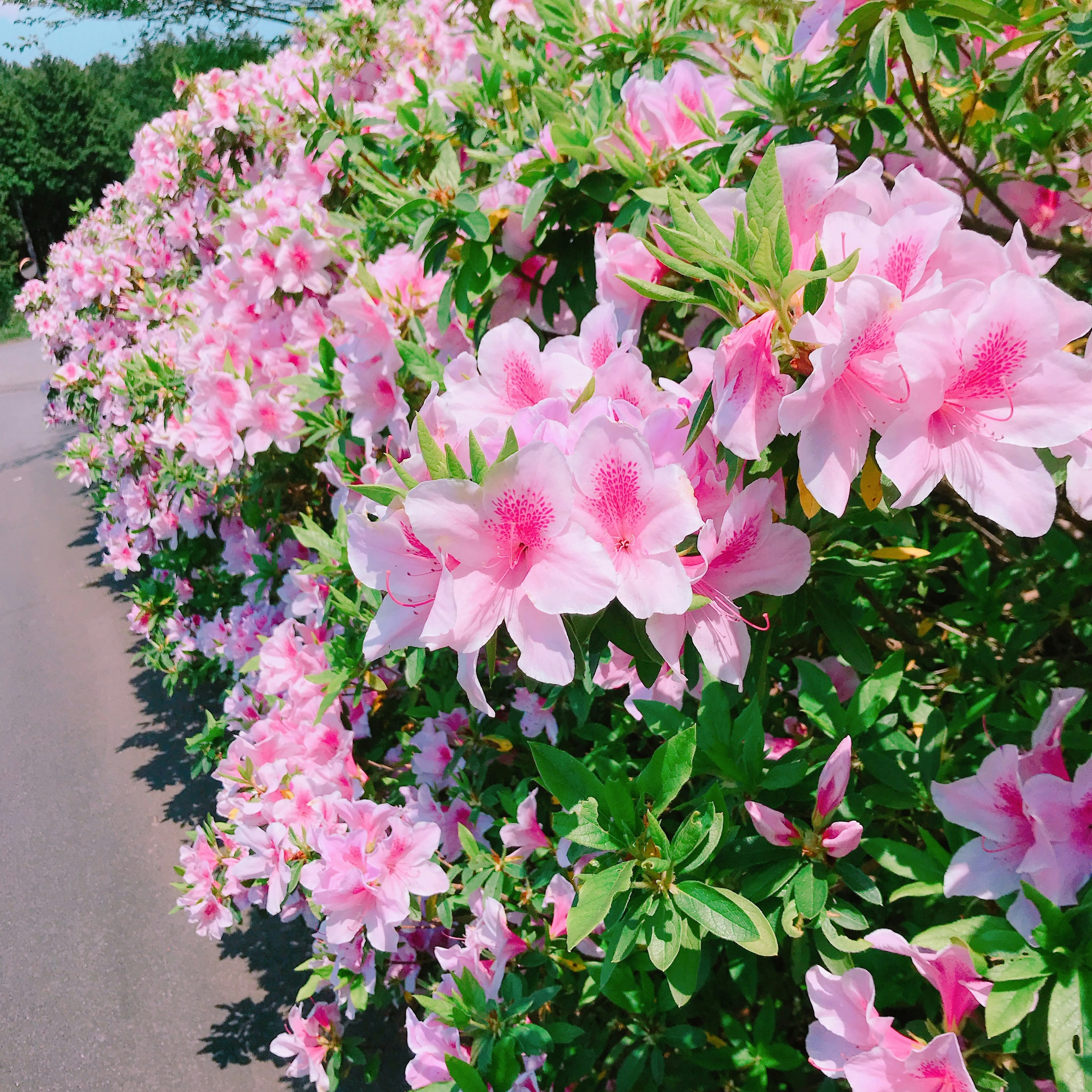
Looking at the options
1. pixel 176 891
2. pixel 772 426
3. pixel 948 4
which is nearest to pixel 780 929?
pixel 772 426

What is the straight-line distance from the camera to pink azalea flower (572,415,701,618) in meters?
0.72

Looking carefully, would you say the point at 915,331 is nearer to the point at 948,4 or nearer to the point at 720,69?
the point at 948,4

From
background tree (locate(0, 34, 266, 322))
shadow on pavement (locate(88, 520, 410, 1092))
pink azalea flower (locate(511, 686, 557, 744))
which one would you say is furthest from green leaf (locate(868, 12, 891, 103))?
background tree (locate(0, 34, 266, 322))

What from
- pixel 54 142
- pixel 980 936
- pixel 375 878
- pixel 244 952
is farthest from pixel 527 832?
pixel 54 142

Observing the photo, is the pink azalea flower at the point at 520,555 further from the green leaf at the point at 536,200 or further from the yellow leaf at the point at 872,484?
the green leaf at the point at 536,200

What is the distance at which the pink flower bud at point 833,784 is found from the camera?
1.02 m

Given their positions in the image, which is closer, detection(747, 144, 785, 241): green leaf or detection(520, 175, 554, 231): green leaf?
detection(747, 144, 785, 241): green leaf

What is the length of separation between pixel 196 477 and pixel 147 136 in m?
2.04

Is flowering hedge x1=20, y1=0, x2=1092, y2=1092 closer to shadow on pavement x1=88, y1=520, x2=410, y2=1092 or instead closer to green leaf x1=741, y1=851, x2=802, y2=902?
green leaf x1=741, y1=851, x2=802, y2=902

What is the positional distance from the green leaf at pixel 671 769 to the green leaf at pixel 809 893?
229 millimetres

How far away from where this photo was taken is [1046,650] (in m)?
1.63

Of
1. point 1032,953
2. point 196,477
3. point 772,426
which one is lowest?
point 196,477

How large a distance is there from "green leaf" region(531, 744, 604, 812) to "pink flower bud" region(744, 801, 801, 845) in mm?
206

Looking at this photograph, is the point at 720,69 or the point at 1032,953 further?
the point at 720,69
